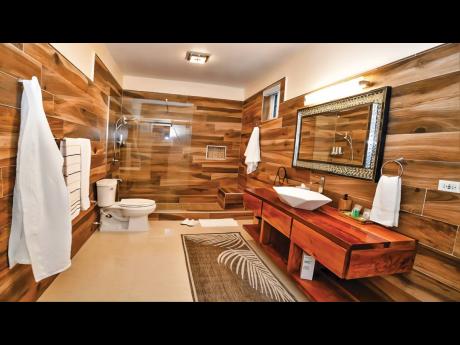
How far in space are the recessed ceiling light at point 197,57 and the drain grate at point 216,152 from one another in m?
1.68

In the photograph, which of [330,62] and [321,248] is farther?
[330,62]

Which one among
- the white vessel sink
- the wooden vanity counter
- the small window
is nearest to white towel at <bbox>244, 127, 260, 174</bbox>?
the small window

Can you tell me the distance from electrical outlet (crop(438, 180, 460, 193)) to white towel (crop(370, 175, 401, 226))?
217 mm

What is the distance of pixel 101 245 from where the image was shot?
2.73 meters

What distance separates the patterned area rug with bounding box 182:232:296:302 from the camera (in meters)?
1.92

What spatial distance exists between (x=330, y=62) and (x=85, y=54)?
98.7 inches

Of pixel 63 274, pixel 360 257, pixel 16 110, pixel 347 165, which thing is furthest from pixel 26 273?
pixel 347 165

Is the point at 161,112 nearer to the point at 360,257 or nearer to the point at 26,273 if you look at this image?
the point at 26,273

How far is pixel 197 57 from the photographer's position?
310 cm

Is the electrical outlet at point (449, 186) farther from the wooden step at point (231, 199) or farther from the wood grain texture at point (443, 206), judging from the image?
the wooden step at point (231, 199)

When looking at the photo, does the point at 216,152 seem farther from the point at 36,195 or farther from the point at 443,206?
the point at 443,206

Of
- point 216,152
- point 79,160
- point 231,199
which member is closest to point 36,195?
point 79,160

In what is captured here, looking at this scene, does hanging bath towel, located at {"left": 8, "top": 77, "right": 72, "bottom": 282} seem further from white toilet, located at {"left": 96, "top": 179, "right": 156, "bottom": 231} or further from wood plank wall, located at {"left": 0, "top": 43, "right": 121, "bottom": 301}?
white toilet, located at {"left": 96, "top": 179, "right": 156, "bottom": 231}

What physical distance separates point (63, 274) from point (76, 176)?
0.90 meters
